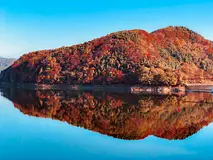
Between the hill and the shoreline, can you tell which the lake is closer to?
the shoreline

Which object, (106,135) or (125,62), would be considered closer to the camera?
(106,135)

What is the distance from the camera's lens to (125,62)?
121m

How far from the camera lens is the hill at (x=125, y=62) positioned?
108 meters

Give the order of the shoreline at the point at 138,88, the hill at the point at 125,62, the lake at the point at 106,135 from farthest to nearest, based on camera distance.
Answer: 1. the hill at the point at 125,62
2. the shoreline at the point at 138,88
3. the lake at the point at 106,135

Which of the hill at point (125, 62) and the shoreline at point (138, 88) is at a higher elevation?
the hill at point (125, 62)

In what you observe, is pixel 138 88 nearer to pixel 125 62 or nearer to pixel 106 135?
pixel 125 62

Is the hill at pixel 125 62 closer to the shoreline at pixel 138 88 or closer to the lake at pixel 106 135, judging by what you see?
the shoreline at pixel 138 88

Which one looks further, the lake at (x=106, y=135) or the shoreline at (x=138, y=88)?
the shoreline at (x=138, y=88)

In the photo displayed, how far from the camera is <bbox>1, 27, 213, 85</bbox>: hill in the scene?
108500 millimetres

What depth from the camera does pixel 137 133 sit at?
95.2 feet

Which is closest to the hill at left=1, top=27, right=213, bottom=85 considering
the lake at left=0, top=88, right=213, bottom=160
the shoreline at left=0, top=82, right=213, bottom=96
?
the shoreline at left=0, top=82, right=213, bottom=96

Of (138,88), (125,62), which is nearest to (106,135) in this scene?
(138,88)

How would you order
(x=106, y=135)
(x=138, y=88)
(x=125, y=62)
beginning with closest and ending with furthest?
(x=106, y=135), (x=138, y=88), (x=125, y=62)

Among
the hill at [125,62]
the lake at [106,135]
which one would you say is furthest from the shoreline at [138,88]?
the lake at [106,135]
